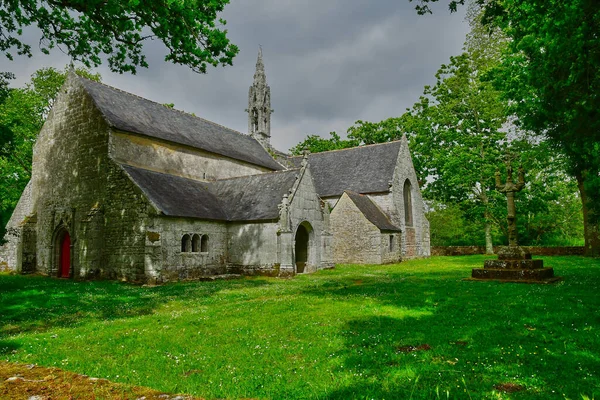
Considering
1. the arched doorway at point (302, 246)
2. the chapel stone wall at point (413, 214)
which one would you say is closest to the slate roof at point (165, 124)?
the arched doorway at point (302, 246)

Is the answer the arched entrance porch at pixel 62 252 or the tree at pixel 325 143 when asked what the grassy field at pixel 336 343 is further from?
the tree at pixel 325 143

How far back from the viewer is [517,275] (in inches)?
572

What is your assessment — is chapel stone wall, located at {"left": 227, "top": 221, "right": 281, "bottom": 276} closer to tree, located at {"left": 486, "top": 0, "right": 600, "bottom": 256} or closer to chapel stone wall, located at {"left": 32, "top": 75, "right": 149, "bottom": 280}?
chapel stone wall, located at {"left": 32, "top": 75, "right": 149, "bottom": 280}

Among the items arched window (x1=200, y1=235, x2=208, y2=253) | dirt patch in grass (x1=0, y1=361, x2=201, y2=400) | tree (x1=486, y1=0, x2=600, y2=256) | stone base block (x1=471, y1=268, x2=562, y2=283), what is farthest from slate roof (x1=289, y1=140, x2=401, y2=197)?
dirt patch in grass (x1=0, y1=361, x2=201, y2=400)

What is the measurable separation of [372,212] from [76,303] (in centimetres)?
2277

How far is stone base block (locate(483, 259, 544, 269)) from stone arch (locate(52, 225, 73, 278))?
21.9 metres

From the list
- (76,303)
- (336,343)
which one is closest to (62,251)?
(76,303)

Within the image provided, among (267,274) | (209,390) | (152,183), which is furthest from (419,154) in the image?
(209,390)

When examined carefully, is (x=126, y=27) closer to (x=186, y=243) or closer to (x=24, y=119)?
(x=186, y=243)

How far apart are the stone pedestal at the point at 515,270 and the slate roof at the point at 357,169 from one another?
17.8 meters

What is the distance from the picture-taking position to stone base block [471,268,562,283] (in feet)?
46.2

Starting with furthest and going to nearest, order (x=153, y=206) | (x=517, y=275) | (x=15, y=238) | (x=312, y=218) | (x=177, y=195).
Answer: (x=15, y=238) → (x=312, y=218) → (x=177, y=195) → (x=153, y=206) → (x=517, y=275)

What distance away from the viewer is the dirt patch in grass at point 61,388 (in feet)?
12.6

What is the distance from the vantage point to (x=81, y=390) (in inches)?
161
